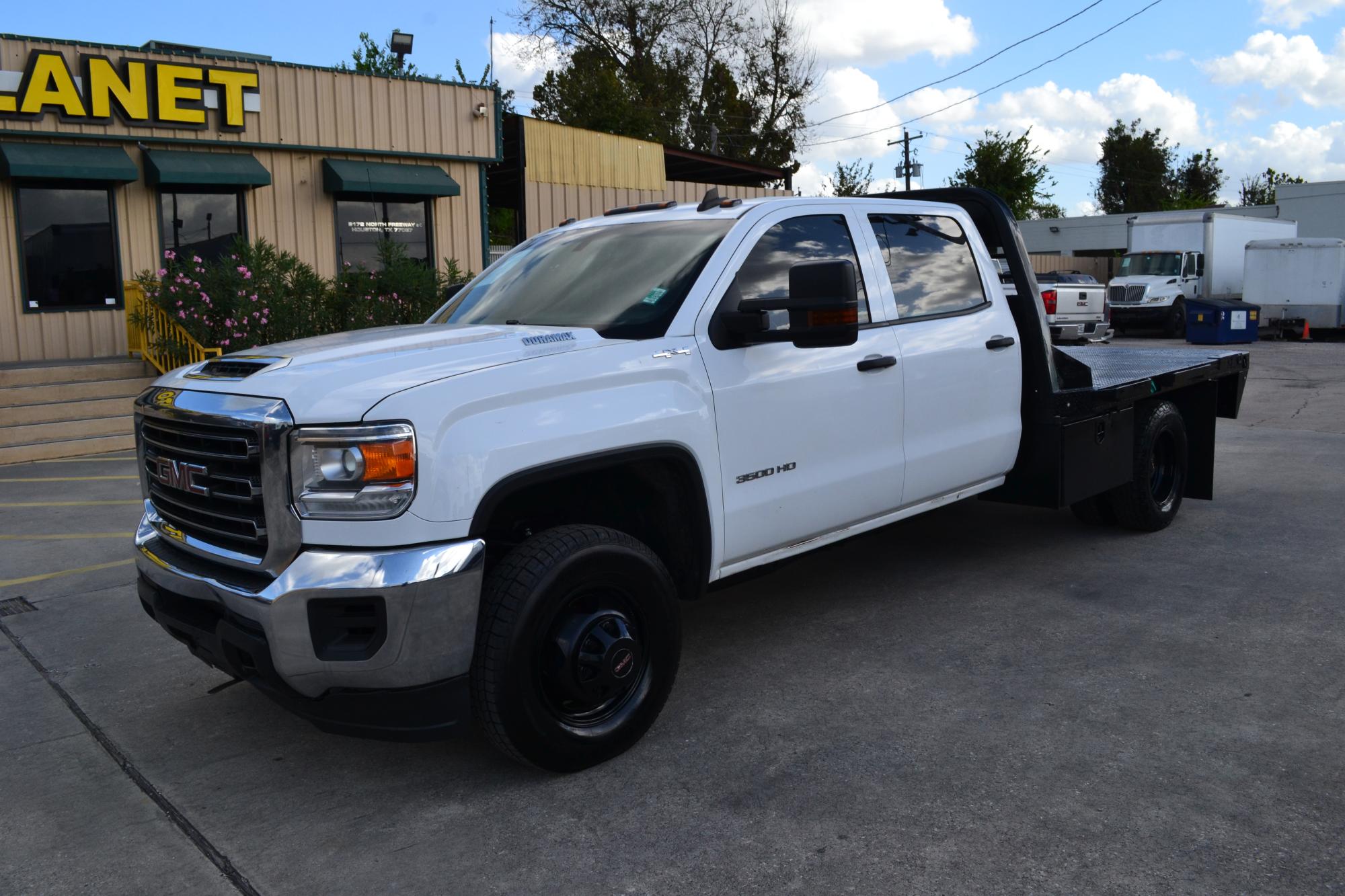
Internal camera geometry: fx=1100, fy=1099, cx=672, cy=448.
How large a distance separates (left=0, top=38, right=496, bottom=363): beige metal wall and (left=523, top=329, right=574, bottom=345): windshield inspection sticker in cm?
1357

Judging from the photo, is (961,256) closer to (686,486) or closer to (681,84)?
(686,486)

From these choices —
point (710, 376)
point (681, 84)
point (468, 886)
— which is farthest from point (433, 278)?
point (681, 84)

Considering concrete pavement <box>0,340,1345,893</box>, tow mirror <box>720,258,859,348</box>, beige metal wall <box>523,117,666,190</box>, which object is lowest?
concrete pavement <box>0,340,1345,893</box>

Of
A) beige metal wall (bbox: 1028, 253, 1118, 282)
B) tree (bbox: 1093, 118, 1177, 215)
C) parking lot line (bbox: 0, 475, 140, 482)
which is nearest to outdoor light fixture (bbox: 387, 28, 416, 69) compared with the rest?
parking lot line (bbox: 0, 475, 140, 482)

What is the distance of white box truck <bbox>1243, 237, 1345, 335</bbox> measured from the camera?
27.2 meters

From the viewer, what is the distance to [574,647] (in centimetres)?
356

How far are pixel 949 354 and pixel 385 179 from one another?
14.1 m

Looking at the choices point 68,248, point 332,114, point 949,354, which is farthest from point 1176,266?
point 949,354

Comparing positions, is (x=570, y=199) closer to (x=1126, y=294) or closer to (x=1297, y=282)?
(x=1126, y=294)

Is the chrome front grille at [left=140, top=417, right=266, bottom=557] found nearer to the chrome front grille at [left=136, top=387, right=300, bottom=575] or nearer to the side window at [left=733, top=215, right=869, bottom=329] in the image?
the chrome front grille at [left=136, top=387, right=300, bottom=575]

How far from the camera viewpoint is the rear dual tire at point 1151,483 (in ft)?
21.6

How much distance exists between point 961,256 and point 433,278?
11132 millimetres

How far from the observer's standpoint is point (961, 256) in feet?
18.4

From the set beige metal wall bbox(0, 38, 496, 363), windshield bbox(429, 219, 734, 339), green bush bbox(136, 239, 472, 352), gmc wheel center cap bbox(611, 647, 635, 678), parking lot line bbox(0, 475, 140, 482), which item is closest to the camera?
gmc wheel center cap bbox(611, 647, 635, 678)
